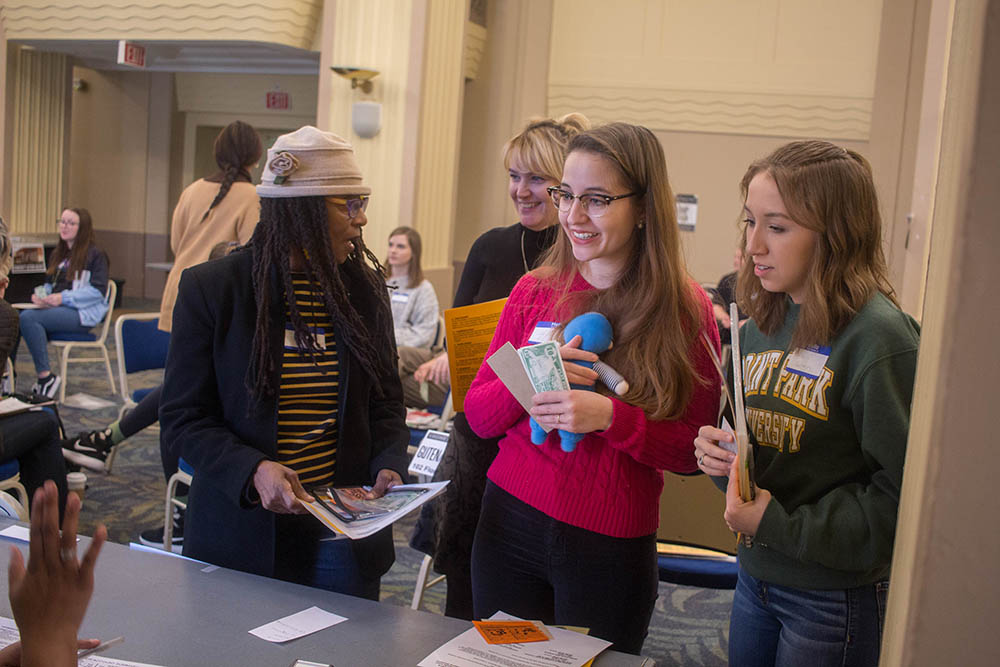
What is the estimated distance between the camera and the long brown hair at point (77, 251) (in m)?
7.17

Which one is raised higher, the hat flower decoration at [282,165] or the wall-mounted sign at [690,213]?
the wall-mounted sign at [690,213]

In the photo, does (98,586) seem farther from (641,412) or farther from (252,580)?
(641,412)

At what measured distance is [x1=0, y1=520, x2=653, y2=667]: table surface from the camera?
1431 millimetres

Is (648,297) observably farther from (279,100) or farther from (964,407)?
(279,100)

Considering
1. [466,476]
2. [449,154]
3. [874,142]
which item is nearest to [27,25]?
[449,154]

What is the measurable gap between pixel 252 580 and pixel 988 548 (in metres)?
1.37

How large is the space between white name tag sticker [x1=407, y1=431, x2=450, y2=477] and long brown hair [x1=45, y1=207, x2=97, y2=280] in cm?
534

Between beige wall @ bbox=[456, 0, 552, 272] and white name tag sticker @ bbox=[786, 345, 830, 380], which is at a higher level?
beige wall @ bbox=[456, 0, 552, 272]

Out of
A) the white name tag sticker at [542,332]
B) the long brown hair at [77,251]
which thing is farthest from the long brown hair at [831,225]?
the long brown hair at [77,251]

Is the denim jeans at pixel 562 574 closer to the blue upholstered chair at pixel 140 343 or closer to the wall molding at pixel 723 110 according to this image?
the blue upholstered chair at pixel 140 343

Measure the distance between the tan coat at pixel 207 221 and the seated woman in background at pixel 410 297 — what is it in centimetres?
104

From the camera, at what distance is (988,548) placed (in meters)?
0.70

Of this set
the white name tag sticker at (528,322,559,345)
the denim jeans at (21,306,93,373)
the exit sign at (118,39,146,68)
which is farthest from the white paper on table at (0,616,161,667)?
the exit sign at (118,39,146,68)

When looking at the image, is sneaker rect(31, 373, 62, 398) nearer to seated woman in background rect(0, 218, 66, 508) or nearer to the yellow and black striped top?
seated woman in background rect(0, 218, 66, 508)
